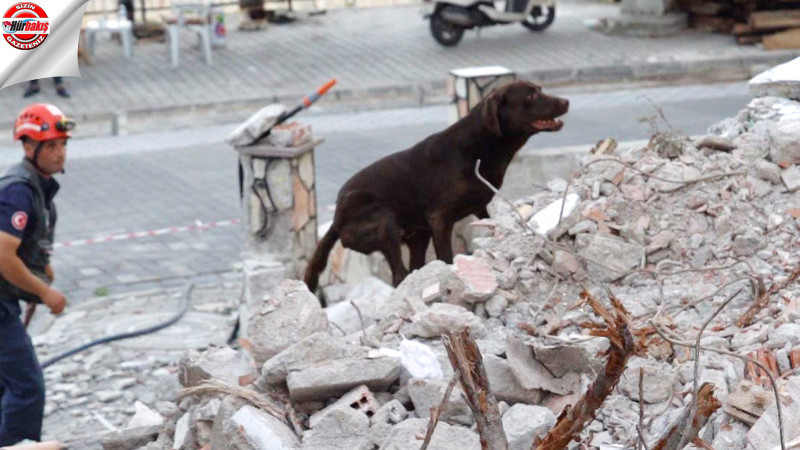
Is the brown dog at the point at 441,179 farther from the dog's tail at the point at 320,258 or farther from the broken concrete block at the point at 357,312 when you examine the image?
the broken concrete block at the point at 357,312

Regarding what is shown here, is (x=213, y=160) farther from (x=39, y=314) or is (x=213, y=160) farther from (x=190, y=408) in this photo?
(x=190, y=408)

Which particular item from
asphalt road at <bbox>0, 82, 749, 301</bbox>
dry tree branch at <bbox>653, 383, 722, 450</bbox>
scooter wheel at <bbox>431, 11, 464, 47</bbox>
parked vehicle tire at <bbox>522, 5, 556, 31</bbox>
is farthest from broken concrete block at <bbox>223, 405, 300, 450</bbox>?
parked vehicle tire at <bbox>522, 5, 556, 31</bbox>

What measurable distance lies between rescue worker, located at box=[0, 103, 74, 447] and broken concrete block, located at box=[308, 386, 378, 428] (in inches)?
83.0

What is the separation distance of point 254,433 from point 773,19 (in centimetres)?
1474

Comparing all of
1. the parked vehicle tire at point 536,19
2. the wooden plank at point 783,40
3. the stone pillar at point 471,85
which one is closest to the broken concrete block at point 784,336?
the stone pillar at point 471,85

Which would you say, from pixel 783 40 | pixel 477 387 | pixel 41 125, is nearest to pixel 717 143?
pixel 477 387

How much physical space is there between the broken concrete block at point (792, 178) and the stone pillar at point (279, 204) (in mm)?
3254

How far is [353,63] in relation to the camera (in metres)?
17.3

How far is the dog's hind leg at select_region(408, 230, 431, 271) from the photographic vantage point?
7777mm

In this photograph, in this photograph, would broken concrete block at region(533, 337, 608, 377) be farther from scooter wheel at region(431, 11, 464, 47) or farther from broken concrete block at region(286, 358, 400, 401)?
scooter wheel at region(431, 11, 464, 47)

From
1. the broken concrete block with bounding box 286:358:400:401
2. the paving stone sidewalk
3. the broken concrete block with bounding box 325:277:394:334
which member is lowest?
Answer: the paving stone sidewalk

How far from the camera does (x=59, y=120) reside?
21.2 feet

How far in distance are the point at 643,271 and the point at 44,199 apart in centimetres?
295

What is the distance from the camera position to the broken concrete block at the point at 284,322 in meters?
5.40
